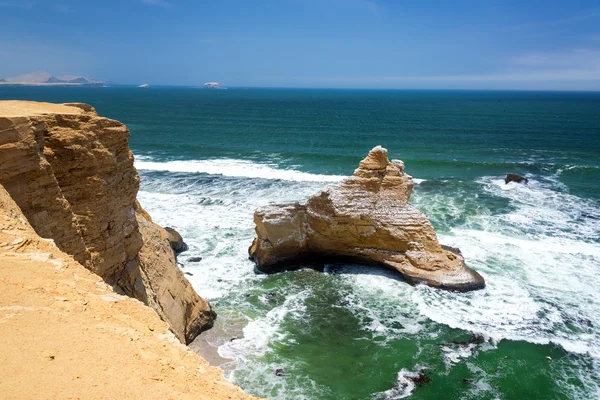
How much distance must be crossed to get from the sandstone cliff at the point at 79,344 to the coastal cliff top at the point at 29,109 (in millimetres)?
2838

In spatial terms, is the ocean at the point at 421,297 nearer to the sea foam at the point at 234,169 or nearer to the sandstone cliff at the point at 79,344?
the sea foam at the point at 234,169

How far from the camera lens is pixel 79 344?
543 cm

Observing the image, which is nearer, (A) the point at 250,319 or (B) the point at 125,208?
(B) the point at 125,208

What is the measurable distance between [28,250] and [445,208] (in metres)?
29.4

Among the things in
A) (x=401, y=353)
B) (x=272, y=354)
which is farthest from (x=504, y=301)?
(x=272, y=354)

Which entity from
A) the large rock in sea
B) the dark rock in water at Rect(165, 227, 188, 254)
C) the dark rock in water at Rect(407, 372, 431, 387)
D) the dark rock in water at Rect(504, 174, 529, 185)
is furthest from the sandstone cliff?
the dark rock in water at Rect(504, 174, 529, 185)

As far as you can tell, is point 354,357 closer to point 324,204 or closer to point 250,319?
point 250,319

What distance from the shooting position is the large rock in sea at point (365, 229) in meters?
21.4

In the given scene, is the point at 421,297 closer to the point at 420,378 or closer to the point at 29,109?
the point at 420,378

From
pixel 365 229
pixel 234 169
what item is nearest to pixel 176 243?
pixel 365 229

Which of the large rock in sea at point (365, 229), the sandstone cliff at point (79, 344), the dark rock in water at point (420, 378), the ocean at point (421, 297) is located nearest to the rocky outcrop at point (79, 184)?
the sandstone cliff at point (79, 344)

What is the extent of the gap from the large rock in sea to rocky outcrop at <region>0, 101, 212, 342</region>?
370 inches

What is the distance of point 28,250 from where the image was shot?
23.5ft

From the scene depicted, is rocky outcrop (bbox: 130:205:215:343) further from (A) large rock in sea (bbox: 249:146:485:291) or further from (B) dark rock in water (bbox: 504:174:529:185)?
(B) dark rock in water (bbox: 504:174:529:185)
